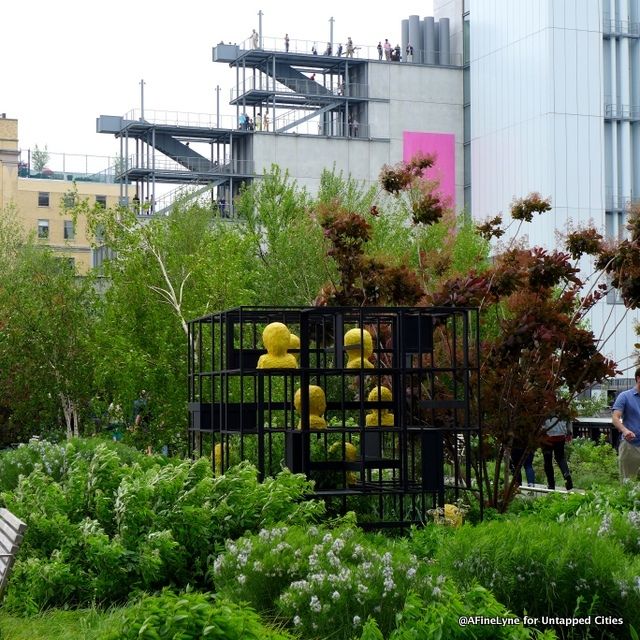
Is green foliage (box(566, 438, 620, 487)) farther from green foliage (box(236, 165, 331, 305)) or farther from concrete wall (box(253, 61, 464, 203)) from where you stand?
concrete wall (box(253, 61, 464, 203))

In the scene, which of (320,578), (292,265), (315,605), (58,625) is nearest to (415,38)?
(292,265)

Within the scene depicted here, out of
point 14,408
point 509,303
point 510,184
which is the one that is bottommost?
point 14,408

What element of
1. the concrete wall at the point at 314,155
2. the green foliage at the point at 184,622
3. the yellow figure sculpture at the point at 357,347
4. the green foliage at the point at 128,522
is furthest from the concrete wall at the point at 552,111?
the green foliage at the point at 184,622

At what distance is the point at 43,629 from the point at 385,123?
210 feet

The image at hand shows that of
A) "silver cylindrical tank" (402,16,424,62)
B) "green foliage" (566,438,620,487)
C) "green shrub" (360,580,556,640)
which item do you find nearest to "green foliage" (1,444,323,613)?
"green shrub" (360,580,556,640)

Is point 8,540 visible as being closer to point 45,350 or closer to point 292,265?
point 45,350

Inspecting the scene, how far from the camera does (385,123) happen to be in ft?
231

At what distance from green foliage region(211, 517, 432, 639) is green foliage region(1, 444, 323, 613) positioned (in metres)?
0.88

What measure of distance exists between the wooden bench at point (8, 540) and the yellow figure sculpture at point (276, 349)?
2.98 meters

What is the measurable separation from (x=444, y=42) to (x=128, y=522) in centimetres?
6530

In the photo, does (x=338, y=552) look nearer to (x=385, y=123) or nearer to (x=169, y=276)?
(x=169, y=276)

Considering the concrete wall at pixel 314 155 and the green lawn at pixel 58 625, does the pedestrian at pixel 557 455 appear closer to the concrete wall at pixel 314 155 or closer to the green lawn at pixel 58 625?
the green lawn at pixel 58 625

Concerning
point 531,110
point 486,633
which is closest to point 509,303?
point 486,633

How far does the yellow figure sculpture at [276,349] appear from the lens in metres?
11.1
